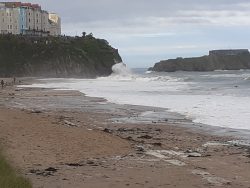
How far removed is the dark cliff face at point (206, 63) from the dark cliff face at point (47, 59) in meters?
60.1

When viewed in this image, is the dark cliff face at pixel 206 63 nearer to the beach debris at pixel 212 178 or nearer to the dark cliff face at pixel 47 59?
the dark cliff face at pixel 47 59

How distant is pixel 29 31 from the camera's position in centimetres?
12125

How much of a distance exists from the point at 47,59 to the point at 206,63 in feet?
263

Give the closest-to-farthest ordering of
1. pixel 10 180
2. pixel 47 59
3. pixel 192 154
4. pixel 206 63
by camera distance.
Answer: pixel 10 180, pixel 192 154, pixel 47 59, pixel 206 63

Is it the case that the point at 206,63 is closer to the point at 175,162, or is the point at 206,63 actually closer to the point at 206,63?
the point at 206,63

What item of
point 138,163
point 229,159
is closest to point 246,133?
point 229,159

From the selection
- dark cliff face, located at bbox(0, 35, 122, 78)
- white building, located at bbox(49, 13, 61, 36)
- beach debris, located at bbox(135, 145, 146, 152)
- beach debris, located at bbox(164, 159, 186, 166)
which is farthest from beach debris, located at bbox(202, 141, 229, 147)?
white building, located at bbox(49, 13, 61, 36)

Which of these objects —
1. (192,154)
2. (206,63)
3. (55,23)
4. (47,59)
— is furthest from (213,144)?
(206,63)

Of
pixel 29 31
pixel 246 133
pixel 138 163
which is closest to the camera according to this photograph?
pixel 138 163

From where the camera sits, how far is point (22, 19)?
12206cm

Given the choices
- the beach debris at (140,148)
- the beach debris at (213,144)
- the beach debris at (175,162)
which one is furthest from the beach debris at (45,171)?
the beach debris at (213,144)

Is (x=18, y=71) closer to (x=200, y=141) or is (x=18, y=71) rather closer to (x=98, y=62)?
(x=98, y=62)

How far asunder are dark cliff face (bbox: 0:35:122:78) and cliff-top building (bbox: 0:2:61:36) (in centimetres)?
1665

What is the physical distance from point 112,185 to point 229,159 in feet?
12.0
